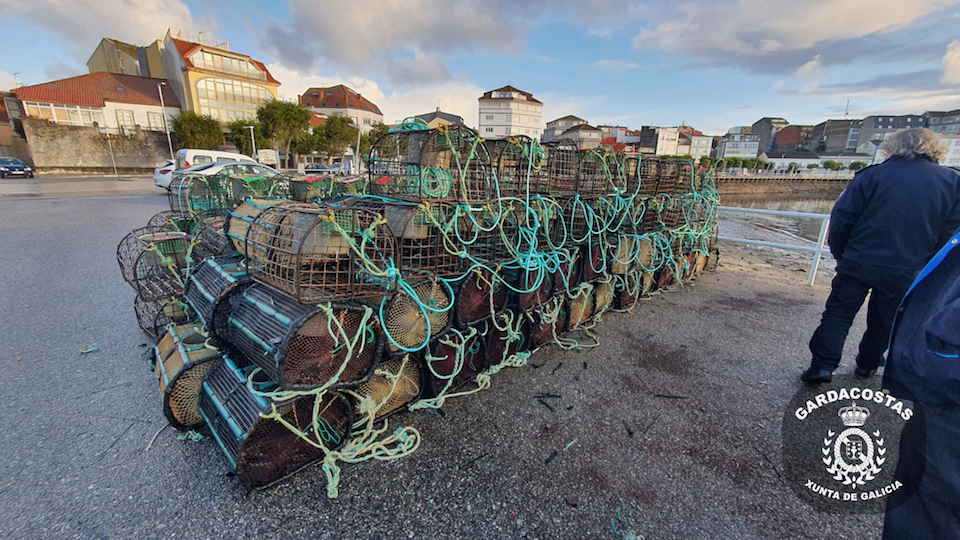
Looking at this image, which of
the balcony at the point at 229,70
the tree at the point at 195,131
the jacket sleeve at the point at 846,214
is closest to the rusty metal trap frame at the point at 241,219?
the jacket sleeve at the point at 846,214

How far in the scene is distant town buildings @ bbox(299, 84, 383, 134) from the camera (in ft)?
174

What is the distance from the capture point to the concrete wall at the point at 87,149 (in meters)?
25.5

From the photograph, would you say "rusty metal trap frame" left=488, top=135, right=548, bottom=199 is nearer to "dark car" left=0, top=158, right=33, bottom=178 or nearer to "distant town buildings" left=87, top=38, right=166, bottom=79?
"dark car" left=0, top=158, right=33, bottom=178

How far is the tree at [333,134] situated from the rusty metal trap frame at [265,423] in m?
35.0

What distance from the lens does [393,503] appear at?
74.1 inches

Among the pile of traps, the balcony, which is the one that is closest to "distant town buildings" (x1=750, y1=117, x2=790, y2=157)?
the balcony

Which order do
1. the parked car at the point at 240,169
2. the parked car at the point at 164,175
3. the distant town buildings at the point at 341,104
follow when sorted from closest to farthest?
the parked car at the point at 240,169, the parked car at the point at 164,175, the distant town buildings at the point at 341,104

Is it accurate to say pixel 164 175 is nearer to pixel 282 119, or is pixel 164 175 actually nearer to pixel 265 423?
pixel 265 423

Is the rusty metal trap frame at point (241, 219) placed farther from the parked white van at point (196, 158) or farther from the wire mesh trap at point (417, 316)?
the parked white van at point (196, 158)

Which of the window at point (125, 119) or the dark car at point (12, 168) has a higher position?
the window at point (125, 119)

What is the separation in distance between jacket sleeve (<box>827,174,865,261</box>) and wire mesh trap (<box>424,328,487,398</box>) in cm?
267

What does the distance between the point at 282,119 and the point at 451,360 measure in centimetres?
3225

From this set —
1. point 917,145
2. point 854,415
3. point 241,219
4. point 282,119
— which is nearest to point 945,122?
point 917,145

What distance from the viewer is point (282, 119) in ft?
94.8
